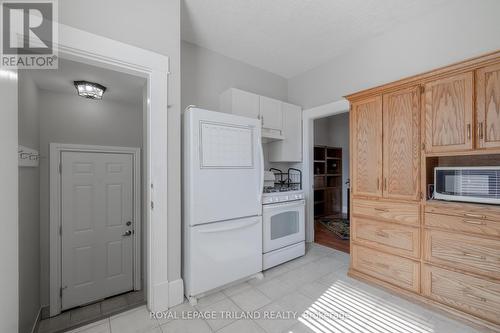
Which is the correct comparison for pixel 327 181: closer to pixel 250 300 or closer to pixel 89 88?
pixel 250 300

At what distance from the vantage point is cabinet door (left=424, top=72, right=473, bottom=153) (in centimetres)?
170

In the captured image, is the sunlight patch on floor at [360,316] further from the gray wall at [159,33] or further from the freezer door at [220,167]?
the gray wall at [159,33]

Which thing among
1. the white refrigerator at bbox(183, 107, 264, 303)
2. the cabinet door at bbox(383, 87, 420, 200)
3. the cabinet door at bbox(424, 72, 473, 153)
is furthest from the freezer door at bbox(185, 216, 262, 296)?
the cabinet door at bbox(424, 72, 473, 153)

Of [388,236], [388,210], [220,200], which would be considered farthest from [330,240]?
[220,200]

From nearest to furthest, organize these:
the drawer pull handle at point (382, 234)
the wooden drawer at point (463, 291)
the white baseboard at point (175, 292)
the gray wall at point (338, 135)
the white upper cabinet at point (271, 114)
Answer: the wooden drawer at point (463, 291) → the white baseboard at point (175, 292) → the drawer pull handle at point (382, 234) → the white upper cabinet at point (271, 114) → the gray wall at point (338, 135)

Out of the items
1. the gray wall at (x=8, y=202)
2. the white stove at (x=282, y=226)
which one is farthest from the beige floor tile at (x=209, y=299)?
the gray wall at (x=8, y=202)

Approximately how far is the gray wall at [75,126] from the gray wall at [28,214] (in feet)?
0.41

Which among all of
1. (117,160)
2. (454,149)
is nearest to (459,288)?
(454,149)

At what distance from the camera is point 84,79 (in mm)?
2250

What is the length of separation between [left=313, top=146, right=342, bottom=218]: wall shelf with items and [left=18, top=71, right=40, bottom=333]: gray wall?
16.8 ft

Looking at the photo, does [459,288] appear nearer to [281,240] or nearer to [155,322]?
[281,240]

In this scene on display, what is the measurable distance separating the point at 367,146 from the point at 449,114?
698 mm

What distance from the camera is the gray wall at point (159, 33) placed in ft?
5.26

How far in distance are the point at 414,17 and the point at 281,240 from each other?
2.99m
